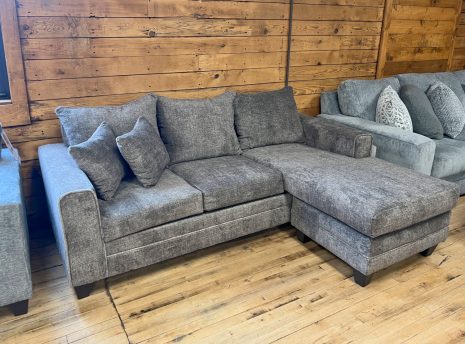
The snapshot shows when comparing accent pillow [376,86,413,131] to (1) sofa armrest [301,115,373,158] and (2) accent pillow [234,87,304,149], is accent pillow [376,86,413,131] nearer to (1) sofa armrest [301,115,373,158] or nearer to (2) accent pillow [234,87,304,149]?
(1) sofa armrest [301,115,373,158]

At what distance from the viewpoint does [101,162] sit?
2.07m

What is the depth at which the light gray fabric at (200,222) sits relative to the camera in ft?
6.79

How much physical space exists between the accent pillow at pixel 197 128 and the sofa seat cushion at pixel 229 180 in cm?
9

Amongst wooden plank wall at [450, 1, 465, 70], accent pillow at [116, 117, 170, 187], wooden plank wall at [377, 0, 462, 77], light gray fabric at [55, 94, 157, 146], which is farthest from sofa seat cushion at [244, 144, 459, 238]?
wooden plank wall at [450, 1, 465, 70]

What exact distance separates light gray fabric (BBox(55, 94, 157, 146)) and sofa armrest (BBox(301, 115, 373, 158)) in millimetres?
1249

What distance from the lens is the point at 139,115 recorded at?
256cm

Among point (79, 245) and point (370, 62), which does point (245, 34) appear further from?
point (79, 245)

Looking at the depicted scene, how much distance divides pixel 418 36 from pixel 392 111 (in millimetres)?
1452

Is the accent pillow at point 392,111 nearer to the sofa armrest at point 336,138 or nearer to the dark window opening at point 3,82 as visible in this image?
the sofa armrest at point 336,138

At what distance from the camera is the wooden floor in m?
1.83

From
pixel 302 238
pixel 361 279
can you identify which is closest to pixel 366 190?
pixel 361 279

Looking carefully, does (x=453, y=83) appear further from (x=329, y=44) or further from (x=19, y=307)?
(x=19, y=307)

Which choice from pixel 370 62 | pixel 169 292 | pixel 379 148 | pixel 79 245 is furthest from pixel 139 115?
pixel 370 62

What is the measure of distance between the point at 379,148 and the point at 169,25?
1808 mm
